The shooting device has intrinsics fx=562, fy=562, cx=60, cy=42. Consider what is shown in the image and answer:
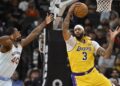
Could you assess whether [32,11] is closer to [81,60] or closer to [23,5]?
[23,5]

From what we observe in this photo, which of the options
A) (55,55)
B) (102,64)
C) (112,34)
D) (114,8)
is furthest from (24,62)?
(112,34)

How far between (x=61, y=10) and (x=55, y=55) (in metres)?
1.23

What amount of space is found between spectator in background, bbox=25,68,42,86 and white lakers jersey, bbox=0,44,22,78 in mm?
3949

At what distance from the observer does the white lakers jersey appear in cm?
1220

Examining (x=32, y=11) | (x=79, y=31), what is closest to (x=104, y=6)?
(x=79, y=31)

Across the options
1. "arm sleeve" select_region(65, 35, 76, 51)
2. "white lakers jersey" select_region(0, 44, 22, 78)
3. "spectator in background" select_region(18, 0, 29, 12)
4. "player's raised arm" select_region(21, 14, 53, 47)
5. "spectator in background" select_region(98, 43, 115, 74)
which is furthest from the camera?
"spectator in background" select_region(18, 0, 29, 12)

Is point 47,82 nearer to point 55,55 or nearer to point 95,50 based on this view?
point 55,55

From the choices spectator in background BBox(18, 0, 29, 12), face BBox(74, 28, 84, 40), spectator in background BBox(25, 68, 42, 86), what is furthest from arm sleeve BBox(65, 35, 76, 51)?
spectator in background BBox(18, 0, 29, 12)

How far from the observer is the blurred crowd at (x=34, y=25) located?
1736 centimetres

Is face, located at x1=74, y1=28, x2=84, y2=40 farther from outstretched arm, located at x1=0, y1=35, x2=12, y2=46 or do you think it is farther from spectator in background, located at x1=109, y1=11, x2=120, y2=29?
spectator in background, located at x1=109, y1=11, x2=120, y2=29

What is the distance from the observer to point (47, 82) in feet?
48.2

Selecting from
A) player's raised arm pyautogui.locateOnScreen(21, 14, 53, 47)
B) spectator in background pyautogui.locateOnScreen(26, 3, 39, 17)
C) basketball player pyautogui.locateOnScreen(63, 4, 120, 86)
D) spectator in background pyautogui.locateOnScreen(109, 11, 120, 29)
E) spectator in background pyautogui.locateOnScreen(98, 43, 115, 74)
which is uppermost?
player's raised arm pyautogui.locateOnScreen(21, 14, 53, 47)

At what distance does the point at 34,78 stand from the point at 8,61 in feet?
14.0

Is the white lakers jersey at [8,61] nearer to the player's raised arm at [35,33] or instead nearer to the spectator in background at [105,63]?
the player's raised arm at [35,33]
